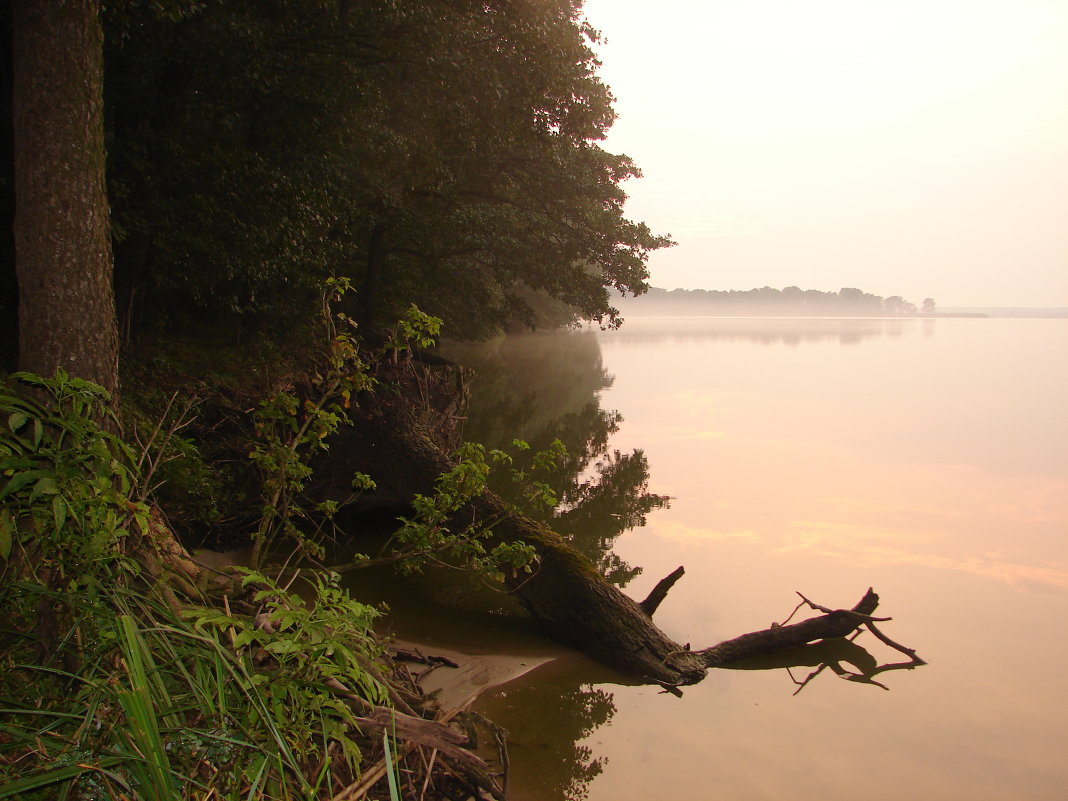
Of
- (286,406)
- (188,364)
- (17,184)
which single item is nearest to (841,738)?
(286,406)

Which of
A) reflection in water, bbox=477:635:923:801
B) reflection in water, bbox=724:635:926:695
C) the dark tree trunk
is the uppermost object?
the dark tree trunk

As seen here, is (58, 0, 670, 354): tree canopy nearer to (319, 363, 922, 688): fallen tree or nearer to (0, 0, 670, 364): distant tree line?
Answer: (0, 0, 670, 364): distant tree line

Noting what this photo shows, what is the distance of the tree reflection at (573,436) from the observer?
9.95 m

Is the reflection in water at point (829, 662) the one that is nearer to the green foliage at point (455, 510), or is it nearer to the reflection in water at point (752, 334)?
the green foliage at point (455, 510)

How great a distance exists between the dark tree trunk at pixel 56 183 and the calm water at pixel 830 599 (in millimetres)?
3592

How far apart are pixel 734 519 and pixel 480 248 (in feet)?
23.8

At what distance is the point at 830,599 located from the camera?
801cm

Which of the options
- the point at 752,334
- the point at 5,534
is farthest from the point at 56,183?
the point at 752,334

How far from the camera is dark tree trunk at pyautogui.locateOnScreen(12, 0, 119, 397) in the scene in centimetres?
354

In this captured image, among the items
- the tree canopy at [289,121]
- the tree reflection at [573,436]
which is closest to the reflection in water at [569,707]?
the tree reflection at [573,436]

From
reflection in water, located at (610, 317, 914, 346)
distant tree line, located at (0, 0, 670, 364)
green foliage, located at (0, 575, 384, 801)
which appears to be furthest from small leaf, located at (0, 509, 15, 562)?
reflection in water, located at (610, 317, 914, 346)

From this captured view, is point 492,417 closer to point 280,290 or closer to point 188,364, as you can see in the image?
point 280,290

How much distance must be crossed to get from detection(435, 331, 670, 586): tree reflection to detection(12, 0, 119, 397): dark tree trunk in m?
5.74

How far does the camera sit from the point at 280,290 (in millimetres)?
12273
